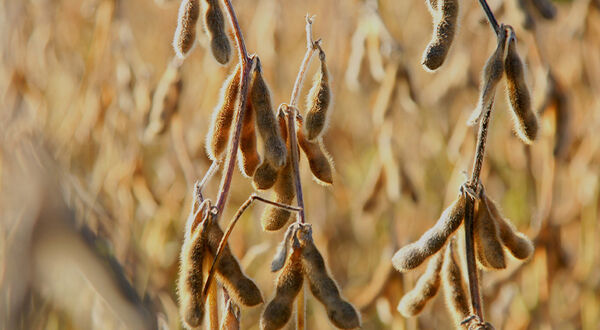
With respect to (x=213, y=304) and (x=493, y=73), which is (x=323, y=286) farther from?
(x=493, y=73)

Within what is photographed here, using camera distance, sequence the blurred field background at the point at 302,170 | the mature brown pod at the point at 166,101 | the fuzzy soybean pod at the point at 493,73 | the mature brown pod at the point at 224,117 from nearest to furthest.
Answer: the fuzzy soybean pod at the point at 493,73 → the mature brown pod at the point at 224,117 → the blurred field background at the point at 302,170 → the mature brown pod at the point at 166,101

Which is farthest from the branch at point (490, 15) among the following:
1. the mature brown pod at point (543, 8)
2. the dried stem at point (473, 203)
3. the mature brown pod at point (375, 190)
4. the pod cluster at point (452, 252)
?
the mature brown pod at point (375, 190)

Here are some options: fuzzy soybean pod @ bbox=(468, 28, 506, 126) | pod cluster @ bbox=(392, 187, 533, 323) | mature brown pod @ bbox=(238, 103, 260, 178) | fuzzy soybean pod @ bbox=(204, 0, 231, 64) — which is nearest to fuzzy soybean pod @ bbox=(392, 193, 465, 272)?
pod cluster @ bbox=(392, 187, 533, 323)

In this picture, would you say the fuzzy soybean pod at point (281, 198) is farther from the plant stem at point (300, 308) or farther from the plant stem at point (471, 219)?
the plant stem at point (471, 219)

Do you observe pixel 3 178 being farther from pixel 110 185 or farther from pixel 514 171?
pixel 514 171

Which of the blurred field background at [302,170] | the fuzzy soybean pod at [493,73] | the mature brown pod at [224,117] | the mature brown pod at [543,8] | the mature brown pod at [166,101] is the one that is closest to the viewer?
the fuzzy soybean pod at [493,73]

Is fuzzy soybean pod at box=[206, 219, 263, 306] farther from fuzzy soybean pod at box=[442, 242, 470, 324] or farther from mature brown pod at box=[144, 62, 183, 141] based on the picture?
mature brown pod at box=[144, 62, 183, 141]

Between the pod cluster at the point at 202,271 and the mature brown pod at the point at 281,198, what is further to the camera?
the mature brown pod at the point at 281,198

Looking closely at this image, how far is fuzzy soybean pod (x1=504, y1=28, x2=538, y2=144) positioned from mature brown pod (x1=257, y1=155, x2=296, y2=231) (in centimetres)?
32

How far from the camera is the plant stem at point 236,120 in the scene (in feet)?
3.03

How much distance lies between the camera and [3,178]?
169cm

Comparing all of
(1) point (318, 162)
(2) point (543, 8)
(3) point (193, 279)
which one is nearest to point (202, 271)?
(3) point (193, 279)

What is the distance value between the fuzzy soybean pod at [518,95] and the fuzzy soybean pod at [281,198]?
A: 319 millimetres

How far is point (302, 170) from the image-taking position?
2.24 meters
